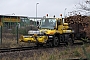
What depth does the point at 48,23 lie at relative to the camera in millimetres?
24797

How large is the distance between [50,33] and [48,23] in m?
1.32

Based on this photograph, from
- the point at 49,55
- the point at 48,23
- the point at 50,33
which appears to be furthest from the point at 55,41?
the point at 49,55

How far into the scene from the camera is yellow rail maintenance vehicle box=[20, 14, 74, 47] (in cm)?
2353

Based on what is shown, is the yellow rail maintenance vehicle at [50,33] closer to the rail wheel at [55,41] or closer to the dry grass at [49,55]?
the rail wheel at [55,41]

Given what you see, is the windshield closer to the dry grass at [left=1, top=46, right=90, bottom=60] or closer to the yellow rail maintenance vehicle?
the yellow rail maintenance vehicle

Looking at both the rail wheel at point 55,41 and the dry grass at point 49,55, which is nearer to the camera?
the dry grass at point 49,55

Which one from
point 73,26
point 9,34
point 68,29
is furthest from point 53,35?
point 9,34

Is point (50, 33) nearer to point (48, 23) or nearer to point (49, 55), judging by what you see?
point (48, 23)

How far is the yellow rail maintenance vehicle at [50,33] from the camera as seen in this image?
23531mm

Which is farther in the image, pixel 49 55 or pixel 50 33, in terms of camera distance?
pixel 50 33

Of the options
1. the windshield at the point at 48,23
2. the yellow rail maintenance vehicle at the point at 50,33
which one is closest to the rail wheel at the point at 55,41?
the yellow rail maintenance vehicle at the point at 50,33

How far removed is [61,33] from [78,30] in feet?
17.4

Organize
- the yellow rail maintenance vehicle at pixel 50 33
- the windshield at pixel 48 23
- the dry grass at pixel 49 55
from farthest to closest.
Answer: the windshield at pixel 48 23, the yellow rail maintenance vehicle at pixel 50 33, the dry grass at pixel 49 55

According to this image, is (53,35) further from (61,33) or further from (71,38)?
(71,38)
